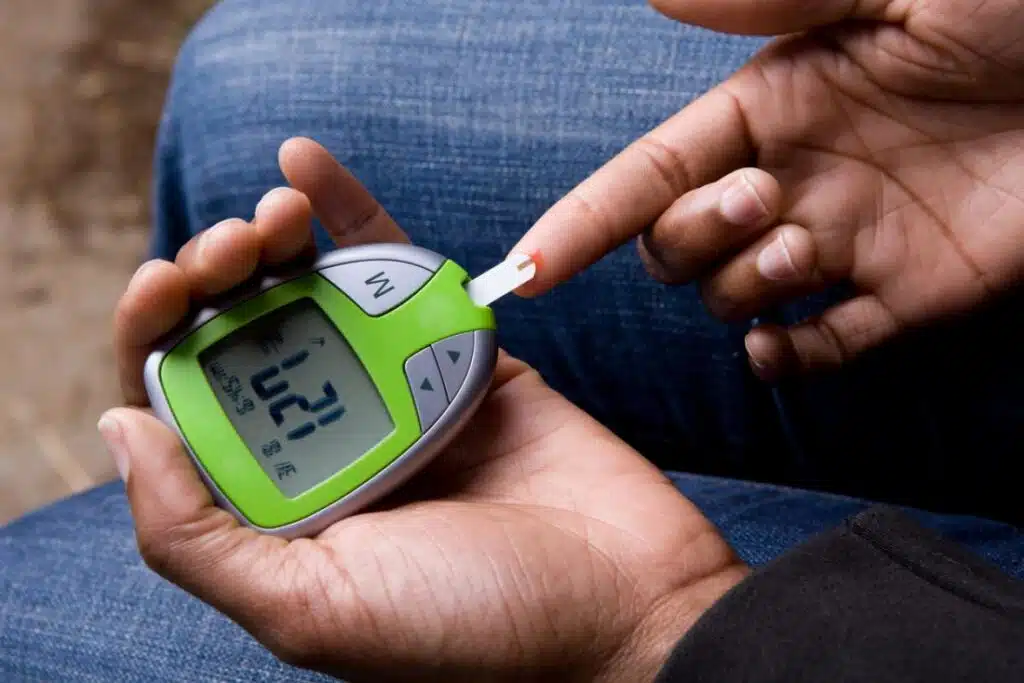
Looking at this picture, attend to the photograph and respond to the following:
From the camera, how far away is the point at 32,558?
2.43ft

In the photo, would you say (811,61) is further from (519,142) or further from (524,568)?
(524,568)

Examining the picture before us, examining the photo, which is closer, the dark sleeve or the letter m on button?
the dark sleeve

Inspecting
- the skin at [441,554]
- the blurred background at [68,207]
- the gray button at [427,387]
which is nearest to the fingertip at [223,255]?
the skin at [441,554]

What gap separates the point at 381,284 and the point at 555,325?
19 centimetres

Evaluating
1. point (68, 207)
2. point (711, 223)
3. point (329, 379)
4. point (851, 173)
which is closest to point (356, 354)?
point (329, 379)

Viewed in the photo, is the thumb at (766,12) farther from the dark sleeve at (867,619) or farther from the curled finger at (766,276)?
the dark sleeve at (867,619)

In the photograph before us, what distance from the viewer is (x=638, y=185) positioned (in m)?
0.66

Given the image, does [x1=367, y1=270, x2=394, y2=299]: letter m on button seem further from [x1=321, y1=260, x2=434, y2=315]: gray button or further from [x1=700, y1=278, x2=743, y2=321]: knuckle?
[x1=700, y1=278, x2=743, y2=321]: knuckle

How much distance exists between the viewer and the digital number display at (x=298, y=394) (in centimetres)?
63

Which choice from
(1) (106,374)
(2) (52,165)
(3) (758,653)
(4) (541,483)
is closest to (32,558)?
(4) (541,483)

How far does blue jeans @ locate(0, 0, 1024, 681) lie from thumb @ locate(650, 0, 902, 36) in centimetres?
10

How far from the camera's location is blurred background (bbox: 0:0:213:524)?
1431mm

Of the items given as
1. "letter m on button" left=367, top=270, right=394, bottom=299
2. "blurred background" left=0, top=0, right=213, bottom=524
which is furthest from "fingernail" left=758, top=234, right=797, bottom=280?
"blurred background" left=0, top=0, right=213, bottom=524

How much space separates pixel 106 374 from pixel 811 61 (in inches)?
44.7
